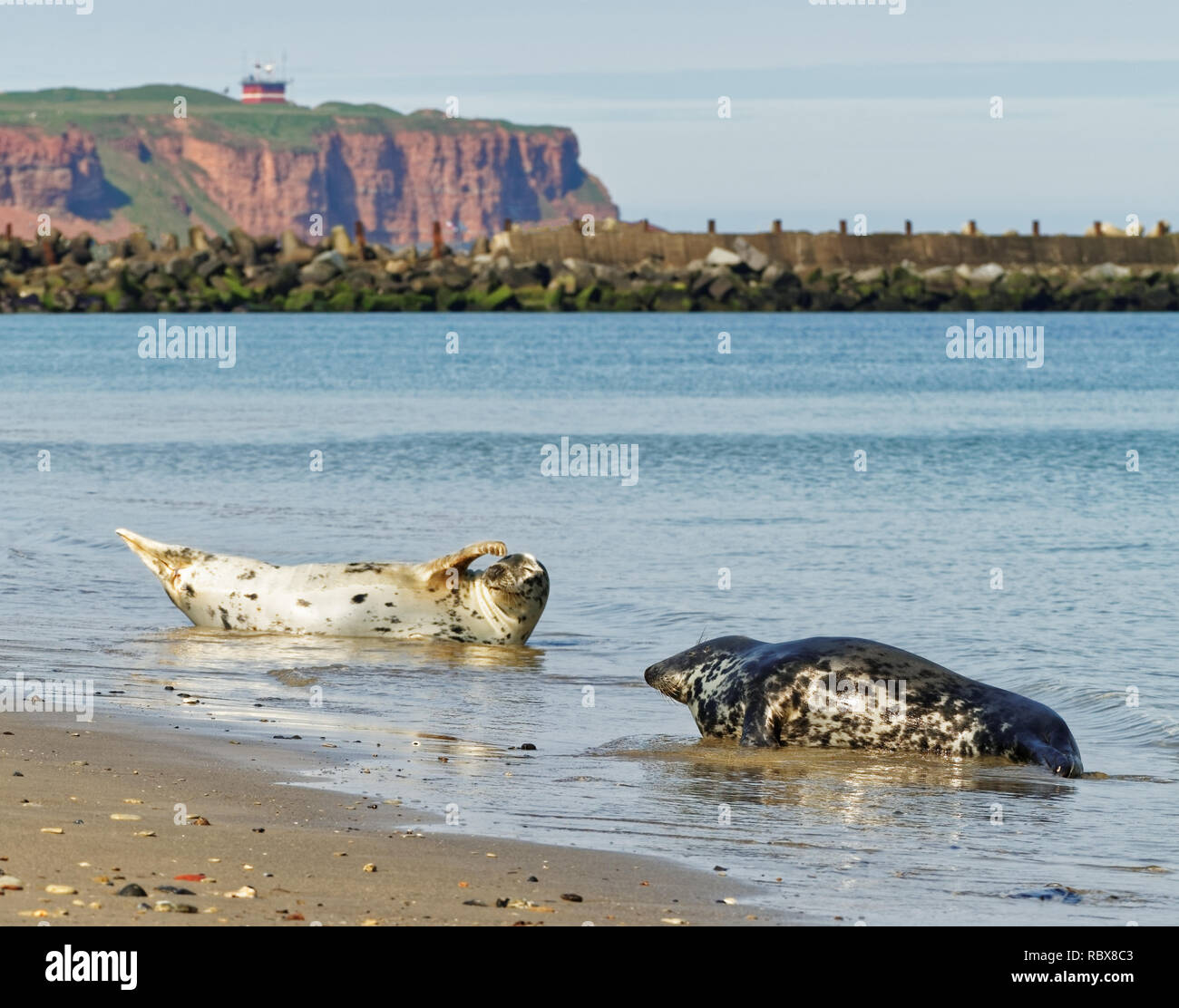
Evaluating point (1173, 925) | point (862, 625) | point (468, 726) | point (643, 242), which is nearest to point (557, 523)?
point (862, 625)

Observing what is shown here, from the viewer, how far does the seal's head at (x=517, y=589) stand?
12.0 metres

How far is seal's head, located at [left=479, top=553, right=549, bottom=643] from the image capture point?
12.0 meters

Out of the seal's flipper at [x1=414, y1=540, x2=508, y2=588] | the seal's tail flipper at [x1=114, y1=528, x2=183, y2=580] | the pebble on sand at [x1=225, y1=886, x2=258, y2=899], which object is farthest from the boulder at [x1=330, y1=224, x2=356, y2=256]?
the pebble on sand at [x1=225, y1=886, x2=258, y2=899]

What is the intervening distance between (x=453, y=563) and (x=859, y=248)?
315 feet

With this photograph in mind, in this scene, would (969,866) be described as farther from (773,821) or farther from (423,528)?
(423,528)

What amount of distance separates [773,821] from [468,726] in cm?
255

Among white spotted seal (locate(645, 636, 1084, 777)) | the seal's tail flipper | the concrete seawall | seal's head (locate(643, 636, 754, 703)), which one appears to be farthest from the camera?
the concrete seawall

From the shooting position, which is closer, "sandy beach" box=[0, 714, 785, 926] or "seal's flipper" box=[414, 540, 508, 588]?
"sandy beach" box=[0, 714, 785, 926]

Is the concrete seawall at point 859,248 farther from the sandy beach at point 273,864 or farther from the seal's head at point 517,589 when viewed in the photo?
the sandy beach at point 273,864

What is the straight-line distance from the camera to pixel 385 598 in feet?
40.0

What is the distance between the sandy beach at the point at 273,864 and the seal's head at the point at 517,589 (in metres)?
4.59

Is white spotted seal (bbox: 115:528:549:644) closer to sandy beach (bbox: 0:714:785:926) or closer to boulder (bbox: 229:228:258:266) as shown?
sandy beach (bbox: 0:714:785:926)

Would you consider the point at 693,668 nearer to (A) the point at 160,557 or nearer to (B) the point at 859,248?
(A) the point at 160,557

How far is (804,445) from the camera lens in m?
29.8
